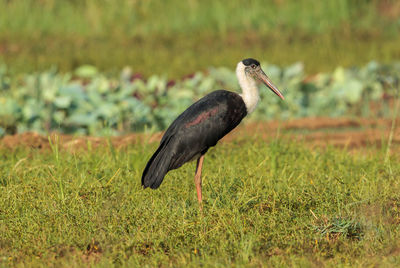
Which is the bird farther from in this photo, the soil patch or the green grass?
the soil patch

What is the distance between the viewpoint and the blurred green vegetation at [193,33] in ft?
44.3

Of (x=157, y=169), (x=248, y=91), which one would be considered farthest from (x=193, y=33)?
(x=157, y=169)

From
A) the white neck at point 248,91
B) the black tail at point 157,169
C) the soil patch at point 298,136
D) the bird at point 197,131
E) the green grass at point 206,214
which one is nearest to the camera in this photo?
the green grass at point 206,214

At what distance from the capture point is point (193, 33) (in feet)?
50.5

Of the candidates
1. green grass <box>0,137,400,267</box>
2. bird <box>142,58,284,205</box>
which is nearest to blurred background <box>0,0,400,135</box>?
green grass <box>0,137,400,267</box>

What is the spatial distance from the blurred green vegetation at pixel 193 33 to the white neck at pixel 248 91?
6892 millimetres

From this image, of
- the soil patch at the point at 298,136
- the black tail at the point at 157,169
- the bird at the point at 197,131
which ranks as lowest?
the soil patch at the point at 298,136

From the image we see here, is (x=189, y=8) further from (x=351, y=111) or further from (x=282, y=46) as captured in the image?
(x=351, y=111)

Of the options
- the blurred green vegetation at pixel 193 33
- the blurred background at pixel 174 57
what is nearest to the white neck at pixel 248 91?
the blurred background at pixel 174 57

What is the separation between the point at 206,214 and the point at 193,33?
34.7 feet

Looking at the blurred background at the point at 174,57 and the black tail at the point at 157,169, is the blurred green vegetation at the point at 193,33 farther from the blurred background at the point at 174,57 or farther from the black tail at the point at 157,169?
the black tail at the point at 157,169

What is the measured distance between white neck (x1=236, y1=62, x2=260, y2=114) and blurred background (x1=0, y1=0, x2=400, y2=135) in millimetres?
2341

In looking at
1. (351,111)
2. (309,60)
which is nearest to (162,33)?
(309,60)

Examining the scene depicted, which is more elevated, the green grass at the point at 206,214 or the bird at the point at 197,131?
the bird at the point at 197,131
